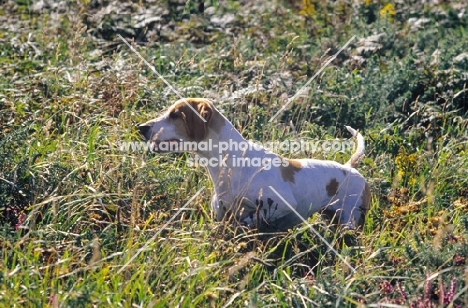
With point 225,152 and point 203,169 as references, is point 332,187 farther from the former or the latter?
point 203,169

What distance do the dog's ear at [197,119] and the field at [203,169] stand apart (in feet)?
1.38

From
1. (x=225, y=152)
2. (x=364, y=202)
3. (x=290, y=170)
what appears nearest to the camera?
(x=225, y=152)

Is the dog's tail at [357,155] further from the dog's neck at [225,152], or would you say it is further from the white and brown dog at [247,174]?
the dog's neck at [225,152]

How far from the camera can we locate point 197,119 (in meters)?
4.61

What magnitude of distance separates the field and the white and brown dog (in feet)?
0.41

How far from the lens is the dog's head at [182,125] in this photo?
4.61 metres

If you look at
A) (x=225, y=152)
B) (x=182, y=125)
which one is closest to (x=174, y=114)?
(x=182, y=125)

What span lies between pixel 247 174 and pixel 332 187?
626 mm

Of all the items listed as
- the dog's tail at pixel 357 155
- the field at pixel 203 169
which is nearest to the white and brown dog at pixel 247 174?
the field at pixel 203 169

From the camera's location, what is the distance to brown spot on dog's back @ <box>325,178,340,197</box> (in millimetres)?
5012

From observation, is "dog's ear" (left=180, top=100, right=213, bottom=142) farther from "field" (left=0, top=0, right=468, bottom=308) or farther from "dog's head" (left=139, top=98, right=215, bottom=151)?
"field" (left=0, top=0, right=468, bottom=308)

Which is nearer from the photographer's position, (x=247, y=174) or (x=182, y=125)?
(x=182, y=125)

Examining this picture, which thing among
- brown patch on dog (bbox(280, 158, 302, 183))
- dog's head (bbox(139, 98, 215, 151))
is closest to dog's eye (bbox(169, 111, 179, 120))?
dog's head (bbox(139, 98, 215, 151))

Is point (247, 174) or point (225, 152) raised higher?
point (225, 152)
